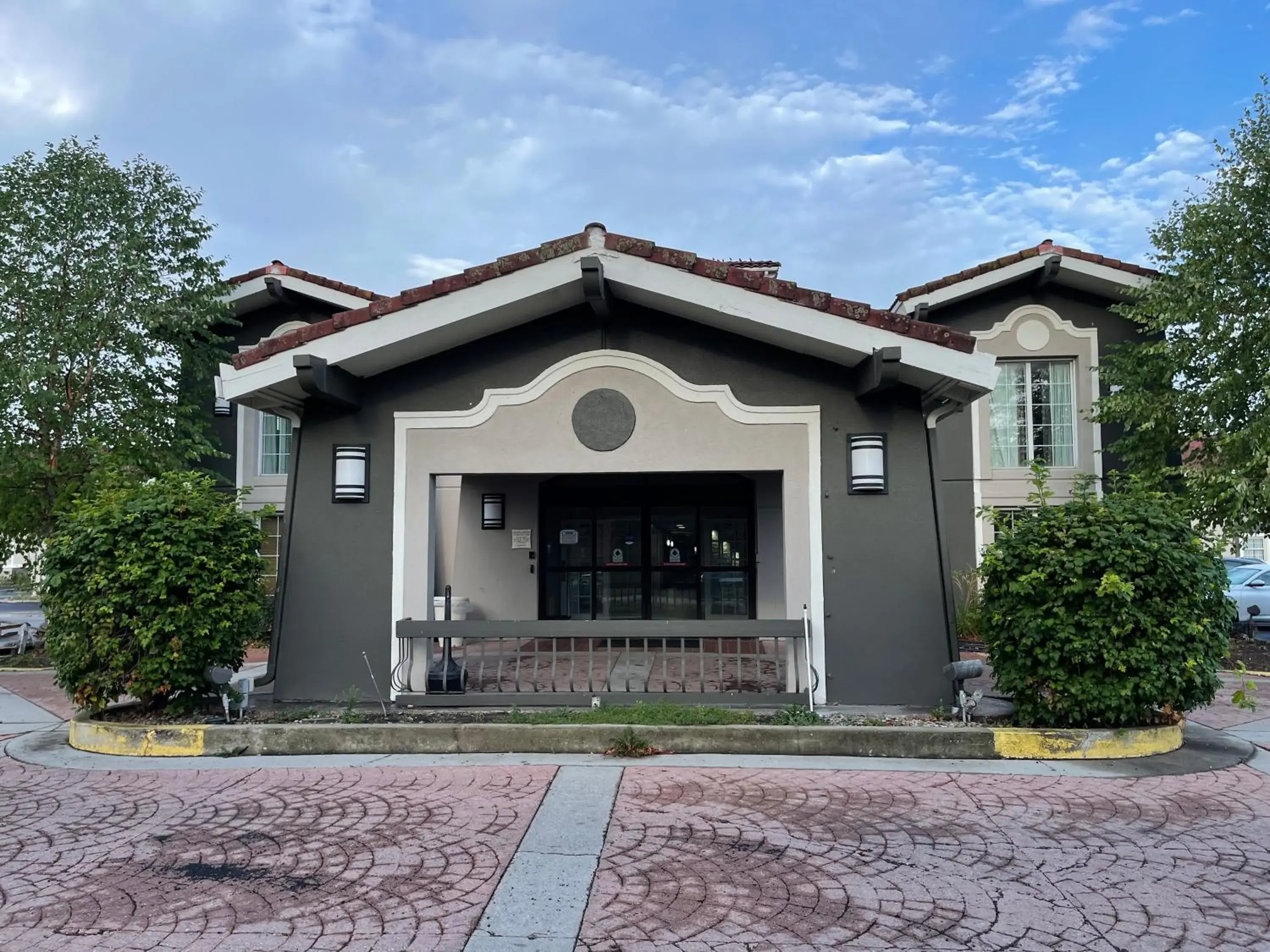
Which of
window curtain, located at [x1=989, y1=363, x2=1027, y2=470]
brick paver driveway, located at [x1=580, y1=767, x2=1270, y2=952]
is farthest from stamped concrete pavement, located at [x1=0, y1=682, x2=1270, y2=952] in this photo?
window curtain, located at [x1=989, y1=363, x2=1027, y2=470]

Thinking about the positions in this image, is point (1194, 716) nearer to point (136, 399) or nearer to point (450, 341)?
point (450, 341)

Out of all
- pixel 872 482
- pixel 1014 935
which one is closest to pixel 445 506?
pixel 872 482

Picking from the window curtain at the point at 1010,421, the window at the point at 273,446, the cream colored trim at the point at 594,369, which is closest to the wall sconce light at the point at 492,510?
the window at the point at 273,446

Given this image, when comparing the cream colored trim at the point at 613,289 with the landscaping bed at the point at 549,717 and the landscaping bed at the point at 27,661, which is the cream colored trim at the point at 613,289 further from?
the landscaping bed at the point at 27,661

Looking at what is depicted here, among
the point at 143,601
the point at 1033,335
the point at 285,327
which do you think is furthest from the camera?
the point at 285,327

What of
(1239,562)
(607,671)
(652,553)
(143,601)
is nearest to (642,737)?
(607,671)

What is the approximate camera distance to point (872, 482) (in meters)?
7.28

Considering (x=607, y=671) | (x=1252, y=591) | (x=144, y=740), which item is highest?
(x=1252, y=591)

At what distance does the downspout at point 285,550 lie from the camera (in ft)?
25.3

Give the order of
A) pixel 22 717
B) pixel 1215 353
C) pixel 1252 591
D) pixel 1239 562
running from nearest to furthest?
pixel 22 717
pixel 1215 353
pixel 1252 591
pixel 1239 562

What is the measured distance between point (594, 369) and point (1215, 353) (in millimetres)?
9668

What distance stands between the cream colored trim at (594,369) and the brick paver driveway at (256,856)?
231 centimetres

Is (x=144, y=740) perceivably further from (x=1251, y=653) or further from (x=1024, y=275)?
(x=1251, y=653)

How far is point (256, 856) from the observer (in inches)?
167
